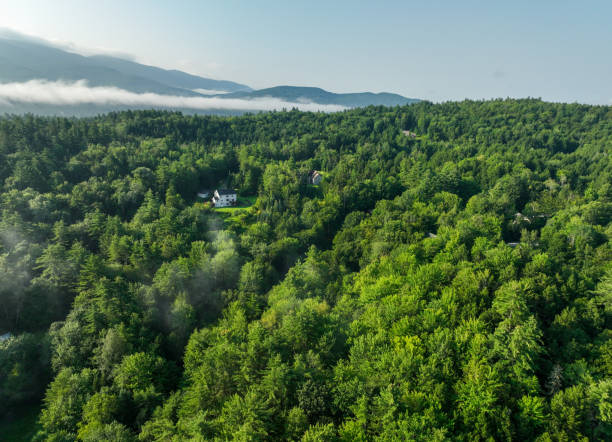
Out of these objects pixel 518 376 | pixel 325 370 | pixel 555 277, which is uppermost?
pixel 555 277

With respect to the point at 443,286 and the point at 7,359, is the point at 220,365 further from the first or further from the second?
the point at 7,359

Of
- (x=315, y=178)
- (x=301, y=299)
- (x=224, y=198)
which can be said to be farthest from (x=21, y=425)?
(x=315, y=178)

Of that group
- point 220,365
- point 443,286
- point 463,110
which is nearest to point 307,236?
point 443,286

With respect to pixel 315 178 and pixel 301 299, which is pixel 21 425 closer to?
pixel 301 299

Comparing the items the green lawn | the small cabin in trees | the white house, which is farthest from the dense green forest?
the small cabin in trees

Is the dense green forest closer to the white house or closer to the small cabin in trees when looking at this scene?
the white house
